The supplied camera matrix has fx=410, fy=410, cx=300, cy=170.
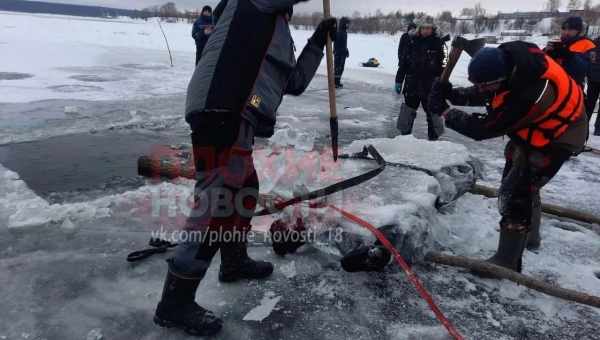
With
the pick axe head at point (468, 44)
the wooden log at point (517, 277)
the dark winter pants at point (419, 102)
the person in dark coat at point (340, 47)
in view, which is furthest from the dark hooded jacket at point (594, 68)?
the person in dark coat at point (340, 47)

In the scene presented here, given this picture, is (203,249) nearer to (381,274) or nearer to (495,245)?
(381,274)

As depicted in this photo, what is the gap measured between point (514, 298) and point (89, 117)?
601 cm

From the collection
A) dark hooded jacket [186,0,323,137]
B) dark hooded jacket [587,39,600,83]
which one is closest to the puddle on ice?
dark hooded jacket [186,0,323,137]

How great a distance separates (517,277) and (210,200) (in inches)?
73.5

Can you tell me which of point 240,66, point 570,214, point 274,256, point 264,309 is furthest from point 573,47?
point 264,309

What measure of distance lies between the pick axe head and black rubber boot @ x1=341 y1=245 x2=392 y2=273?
156 centimetres

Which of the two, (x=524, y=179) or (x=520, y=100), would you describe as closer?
(x=520, y=100)

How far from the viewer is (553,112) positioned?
2350 mm

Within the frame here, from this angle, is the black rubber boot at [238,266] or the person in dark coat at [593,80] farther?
the person in dark coat at [593,80]

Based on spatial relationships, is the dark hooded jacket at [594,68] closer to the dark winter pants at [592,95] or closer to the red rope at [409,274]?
the dark winter pants at [592,95]

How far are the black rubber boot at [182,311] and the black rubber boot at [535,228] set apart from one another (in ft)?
7.71

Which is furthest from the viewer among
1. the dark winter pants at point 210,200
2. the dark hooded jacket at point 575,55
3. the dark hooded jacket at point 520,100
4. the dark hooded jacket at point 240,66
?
the dark hooded jacket at point 575,55

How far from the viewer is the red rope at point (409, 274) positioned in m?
2.07

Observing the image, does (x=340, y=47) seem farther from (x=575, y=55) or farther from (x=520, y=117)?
(x=520, y=117)
